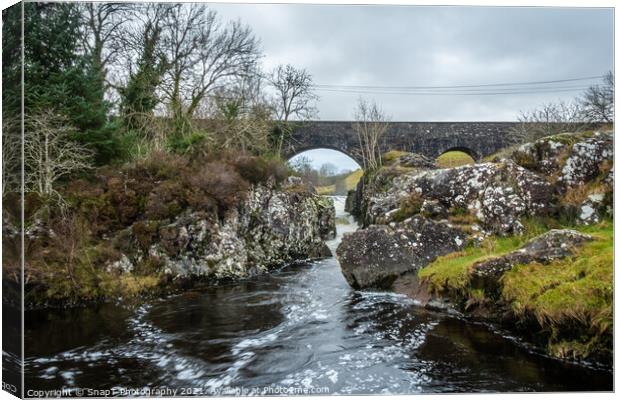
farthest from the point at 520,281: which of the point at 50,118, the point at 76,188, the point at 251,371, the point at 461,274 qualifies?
the point at 76,188

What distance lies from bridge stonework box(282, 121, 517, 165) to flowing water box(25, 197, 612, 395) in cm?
1135

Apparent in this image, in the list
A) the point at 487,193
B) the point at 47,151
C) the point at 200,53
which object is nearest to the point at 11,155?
the point at 47,151

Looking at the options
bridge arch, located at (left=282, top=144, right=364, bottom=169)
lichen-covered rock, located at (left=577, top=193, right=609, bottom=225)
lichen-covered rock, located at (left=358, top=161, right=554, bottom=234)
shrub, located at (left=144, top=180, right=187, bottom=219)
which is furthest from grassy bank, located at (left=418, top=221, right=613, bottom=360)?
bridge arch, located at (left=282, top=144, right=364, bottom=169)

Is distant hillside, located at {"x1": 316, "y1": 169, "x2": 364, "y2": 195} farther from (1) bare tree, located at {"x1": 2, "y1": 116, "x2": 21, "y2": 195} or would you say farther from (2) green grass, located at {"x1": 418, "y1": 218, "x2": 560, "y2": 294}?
(1) bare tree, located at {"x1": 2, "y1": 116, "x2": 21, "y2": 195}

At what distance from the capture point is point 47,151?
20.5 ft

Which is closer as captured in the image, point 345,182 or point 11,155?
point 11,155

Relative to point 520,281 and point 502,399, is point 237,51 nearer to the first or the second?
point 520,281

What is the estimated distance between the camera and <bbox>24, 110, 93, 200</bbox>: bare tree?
206 inches

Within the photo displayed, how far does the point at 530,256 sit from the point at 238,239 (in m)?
7.18

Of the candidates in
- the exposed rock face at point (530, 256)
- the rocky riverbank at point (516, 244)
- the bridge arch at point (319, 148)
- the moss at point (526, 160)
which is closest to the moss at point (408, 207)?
the rocky riverbank at point (516, 244)

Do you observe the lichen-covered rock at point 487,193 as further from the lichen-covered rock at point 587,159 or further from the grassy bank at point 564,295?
the grassy bank at point 564,295

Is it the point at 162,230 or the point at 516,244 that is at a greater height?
the point at 516,244

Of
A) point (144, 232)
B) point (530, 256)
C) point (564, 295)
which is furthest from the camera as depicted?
point (144, 232)

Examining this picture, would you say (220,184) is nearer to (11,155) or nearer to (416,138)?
(11,155)
